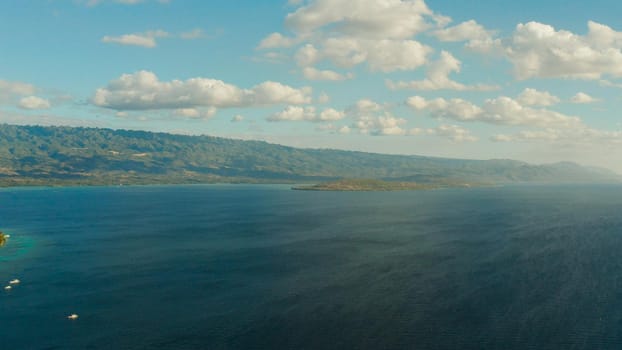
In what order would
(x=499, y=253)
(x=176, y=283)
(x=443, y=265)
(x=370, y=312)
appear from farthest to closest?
(x=499, y=253) → (x=443, y=265) → (x=176, y=283) → (x=370, y=312)

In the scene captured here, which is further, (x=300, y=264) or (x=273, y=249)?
(x=273, y=249)

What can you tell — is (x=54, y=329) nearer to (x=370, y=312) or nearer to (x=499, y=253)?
(x=370, y=312)

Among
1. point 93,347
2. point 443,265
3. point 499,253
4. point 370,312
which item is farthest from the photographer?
point 499,253

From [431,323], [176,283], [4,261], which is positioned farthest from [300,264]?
[4,261]

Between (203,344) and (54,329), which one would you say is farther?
(54,329)

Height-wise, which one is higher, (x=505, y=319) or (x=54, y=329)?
(x=505, y=319)

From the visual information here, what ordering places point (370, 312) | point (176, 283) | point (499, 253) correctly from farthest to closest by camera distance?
point (499, 253)
point (176, 283)
point (370, 312)

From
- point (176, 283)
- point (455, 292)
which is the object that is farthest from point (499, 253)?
point (176, 283)

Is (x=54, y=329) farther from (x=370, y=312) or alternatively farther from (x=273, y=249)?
(x=273, y=249)

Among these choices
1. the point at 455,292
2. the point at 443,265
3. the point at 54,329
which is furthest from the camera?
the point at 443,265
